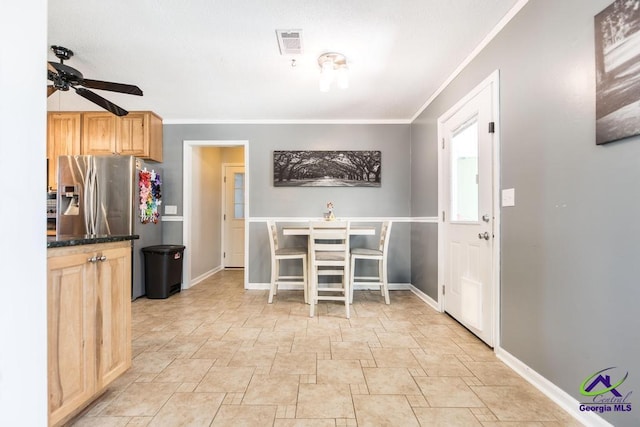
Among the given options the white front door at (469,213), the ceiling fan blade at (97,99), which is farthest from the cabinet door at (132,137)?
the white front door at (469,213)

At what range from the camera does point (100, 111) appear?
12.2ft

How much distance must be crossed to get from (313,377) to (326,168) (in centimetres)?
278

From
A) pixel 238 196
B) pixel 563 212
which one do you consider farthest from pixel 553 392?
pixel 238 196

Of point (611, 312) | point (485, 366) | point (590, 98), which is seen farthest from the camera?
point (485, 366)

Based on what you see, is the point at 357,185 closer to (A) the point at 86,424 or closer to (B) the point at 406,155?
(B) the point at 406,155

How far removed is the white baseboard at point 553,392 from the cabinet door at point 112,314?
2354mm

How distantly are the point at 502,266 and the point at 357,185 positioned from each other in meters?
2.29

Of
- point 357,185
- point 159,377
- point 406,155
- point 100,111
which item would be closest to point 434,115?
point 406,155

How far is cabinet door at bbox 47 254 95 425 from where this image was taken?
1.19m

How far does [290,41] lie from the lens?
7.20 ft

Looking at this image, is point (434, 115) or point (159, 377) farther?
point (434, 115)

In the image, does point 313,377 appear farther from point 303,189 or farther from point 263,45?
point 303,189

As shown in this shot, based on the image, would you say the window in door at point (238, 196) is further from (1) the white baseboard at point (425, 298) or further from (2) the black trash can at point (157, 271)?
(1) the white baseboard at point (425, 298)

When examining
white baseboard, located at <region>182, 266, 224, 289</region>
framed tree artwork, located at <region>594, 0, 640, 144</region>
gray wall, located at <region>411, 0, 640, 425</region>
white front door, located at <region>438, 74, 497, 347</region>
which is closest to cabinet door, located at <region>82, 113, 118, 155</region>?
white baseboard, located at <region>182, 266, 224, 289</region>
